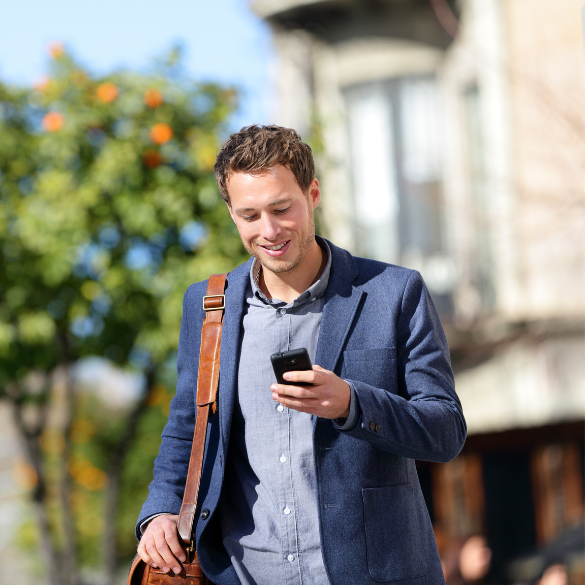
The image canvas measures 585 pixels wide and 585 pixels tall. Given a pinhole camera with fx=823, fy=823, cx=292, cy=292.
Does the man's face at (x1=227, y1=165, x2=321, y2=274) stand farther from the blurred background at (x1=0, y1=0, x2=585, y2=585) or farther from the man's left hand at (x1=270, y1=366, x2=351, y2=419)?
the blurred background at (x1=0, y1=0, x2=585, y2=585)

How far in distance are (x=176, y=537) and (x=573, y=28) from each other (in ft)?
23.1

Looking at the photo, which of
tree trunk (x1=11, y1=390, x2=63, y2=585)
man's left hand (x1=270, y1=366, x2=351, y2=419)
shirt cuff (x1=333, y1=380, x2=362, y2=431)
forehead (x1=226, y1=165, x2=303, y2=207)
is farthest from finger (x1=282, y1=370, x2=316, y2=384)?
tree trunk (x1=11, y1=390, x2=63, y2=585)

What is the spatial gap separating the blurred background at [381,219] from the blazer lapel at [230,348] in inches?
127

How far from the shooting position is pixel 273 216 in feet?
6.80

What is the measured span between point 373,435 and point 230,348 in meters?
0.51

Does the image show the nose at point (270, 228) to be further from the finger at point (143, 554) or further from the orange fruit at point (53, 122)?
the orange fruit at point (53, 122)

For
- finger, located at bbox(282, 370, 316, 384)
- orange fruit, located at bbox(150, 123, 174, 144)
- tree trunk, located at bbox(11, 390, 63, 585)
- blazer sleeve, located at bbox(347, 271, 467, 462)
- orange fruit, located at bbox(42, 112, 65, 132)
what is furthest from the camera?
tree trunk, located at bbox(11, 390, 63, 585)

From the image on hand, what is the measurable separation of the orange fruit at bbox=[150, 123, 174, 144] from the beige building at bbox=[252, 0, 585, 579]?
3.73 feet

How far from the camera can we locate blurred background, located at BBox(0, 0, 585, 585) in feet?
21.0

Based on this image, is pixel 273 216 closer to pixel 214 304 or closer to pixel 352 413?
pixel 214 304

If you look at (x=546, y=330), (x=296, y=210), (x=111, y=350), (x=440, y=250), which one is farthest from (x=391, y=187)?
(x=296, y=210)

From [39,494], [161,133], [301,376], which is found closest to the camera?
[301,376]

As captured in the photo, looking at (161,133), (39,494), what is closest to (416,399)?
(161,133)

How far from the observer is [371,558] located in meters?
1.96
